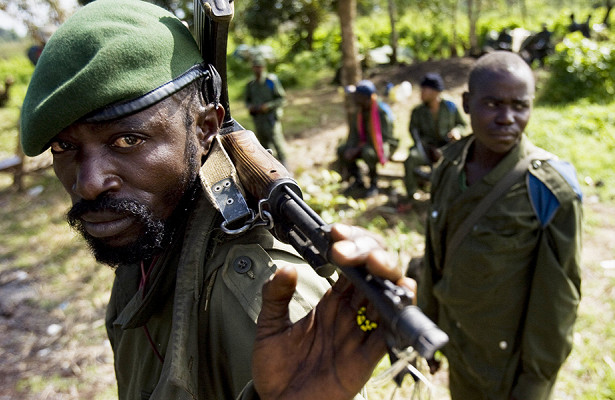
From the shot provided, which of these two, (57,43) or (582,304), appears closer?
(57,43)

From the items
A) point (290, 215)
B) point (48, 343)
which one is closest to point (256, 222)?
point (290, 215)

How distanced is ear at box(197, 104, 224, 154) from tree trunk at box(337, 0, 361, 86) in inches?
289

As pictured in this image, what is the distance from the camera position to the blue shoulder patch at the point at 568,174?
232cm

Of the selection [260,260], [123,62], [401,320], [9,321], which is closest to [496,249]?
[260,260]

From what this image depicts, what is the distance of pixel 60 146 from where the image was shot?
53.8 inches

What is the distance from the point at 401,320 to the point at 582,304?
4568mm

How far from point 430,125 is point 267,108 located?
3.08m

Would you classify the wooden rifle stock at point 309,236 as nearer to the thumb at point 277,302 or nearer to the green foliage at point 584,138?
the thumb at point 277,302

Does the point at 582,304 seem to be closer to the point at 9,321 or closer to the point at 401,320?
the point at 401,320

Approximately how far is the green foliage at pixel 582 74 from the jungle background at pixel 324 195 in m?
0.03

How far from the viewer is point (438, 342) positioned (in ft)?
2.48

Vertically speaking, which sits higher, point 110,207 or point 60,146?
point 60,146

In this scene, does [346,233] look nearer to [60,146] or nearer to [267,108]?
[60,146]

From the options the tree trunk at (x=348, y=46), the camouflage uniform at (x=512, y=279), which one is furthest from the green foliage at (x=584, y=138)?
the camouflage uniform at (x=512, y=279)
